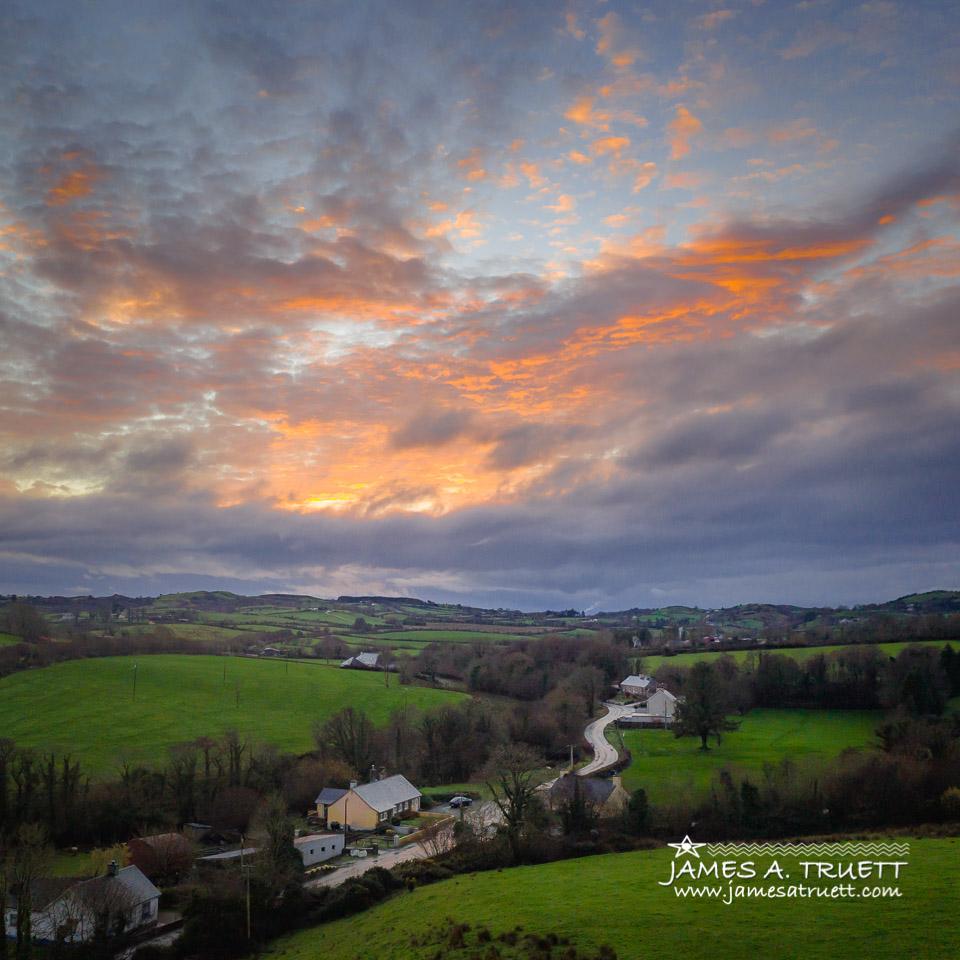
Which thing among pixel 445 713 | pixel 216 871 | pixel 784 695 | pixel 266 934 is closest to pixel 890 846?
pixel 266 934

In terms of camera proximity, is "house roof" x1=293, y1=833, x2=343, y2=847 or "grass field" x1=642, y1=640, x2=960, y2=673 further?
"grass field" x1=642, y1=640, x2=960, y2=673

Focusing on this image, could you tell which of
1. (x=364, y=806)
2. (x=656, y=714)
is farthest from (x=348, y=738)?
(x=656, y=714)

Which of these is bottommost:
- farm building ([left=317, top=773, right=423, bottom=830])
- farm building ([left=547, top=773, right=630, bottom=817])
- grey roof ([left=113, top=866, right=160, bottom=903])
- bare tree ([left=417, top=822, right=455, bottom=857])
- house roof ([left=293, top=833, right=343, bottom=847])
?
farm building ([left=317, top=773, right=423, bottom=830])

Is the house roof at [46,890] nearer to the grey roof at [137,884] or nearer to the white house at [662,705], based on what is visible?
the grey roof at [137,884]

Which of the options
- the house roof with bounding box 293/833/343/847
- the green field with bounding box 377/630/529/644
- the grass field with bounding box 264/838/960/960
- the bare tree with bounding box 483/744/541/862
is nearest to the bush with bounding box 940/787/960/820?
the grass field with bounding box 264/838/960/960

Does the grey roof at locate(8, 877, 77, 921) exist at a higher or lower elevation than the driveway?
higher

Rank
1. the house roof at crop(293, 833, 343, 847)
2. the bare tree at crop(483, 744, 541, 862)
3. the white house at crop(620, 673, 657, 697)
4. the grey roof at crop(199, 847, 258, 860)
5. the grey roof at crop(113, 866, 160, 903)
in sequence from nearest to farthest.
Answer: the grey roof at crop(113, 866, 160, 903) < the bare tree at crop(483, 744, 541, 862) < the grey roof at crop(199, 847, 258, 860) < the house roof at crop(293, 833, 343, 847) < the white house at crop(620, 673, 657, 697)

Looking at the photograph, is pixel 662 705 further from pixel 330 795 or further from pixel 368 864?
pixel 368 864

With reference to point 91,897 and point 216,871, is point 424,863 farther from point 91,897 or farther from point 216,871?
point 91,897

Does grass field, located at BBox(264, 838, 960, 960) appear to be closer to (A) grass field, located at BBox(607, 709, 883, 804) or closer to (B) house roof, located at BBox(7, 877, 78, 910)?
(B) house roof, located at BBox(7, 877, 78, 910)
